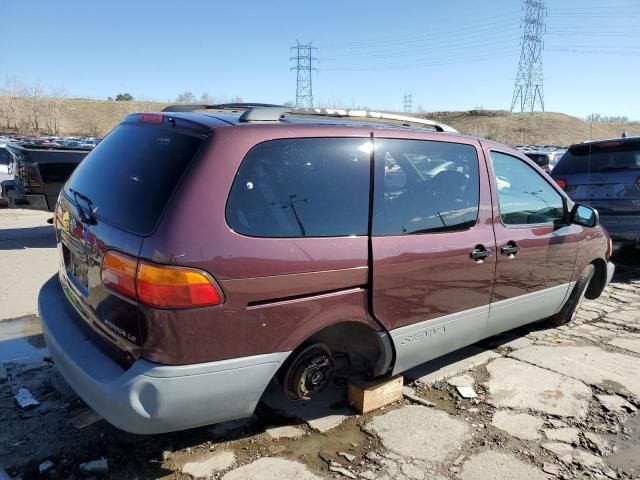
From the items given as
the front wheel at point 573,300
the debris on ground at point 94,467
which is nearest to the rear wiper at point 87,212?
the debris on ground at point 94,467

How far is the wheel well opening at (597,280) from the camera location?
5.15 meters

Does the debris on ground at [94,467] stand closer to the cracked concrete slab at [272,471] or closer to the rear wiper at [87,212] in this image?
the cracked concrete slab at [272,471]

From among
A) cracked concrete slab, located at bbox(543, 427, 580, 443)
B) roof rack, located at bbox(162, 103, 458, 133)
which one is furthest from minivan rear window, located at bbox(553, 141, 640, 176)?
cracked concrete slab, located at bbox(543, 427, 580, 443)

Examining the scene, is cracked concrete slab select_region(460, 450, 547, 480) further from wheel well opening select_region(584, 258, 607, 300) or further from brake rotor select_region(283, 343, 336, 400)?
wheel well opening select_region(584, 258, 607, 300)

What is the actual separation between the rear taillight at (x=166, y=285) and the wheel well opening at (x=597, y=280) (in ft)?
13.9

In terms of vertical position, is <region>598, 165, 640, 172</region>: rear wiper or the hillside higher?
the hillside

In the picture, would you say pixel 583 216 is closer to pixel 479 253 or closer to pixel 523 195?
pixel 523 195

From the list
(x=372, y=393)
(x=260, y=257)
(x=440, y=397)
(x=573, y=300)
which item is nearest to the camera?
(x=260, y=257)

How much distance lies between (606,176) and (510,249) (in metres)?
4.32

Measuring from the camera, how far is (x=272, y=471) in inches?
105

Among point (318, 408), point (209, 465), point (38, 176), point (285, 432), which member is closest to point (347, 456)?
point (285, 432)

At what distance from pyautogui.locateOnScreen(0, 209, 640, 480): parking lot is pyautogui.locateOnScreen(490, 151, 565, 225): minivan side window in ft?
3.89

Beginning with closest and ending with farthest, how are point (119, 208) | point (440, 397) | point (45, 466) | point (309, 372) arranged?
point (119, 208), point (45, 466), point (309, 372), point (440, 397)

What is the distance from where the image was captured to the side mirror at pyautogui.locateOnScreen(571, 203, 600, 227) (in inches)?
178
